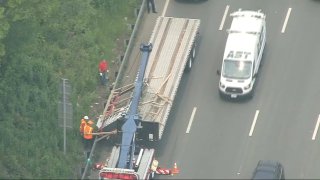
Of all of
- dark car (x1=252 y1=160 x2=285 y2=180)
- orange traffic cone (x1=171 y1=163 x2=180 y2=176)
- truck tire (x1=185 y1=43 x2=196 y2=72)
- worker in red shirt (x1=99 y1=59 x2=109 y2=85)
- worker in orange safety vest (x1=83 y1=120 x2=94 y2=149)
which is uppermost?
truck tire (x1=185 y1=43 x2=196 y2=72)

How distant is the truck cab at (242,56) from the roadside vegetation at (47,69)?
6.71m

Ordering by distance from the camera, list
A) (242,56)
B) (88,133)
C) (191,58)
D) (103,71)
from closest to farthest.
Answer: (88,133)
(242,56)
(103,71)
(191,58)

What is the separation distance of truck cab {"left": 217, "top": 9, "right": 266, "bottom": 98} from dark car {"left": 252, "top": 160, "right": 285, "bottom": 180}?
595 cm

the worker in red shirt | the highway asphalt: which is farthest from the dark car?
the worker in red shirt

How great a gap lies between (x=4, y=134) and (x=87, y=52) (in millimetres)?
8522

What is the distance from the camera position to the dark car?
42.8 meters

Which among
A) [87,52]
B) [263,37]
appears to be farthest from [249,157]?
[87,52]

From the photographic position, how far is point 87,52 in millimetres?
52125

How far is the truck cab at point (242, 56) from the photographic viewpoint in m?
48.7

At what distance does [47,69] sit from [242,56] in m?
10.0

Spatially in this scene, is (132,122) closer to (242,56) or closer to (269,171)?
(269,171)

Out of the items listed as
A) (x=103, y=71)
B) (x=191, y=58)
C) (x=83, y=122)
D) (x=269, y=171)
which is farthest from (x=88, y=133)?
(x=269, y=171)

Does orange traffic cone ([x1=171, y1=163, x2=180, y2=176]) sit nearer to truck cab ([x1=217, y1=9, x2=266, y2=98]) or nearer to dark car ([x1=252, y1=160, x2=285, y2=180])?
dark car ([x1=252, y1=160, x2=285, y2=180])

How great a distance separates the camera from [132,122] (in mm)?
45000
